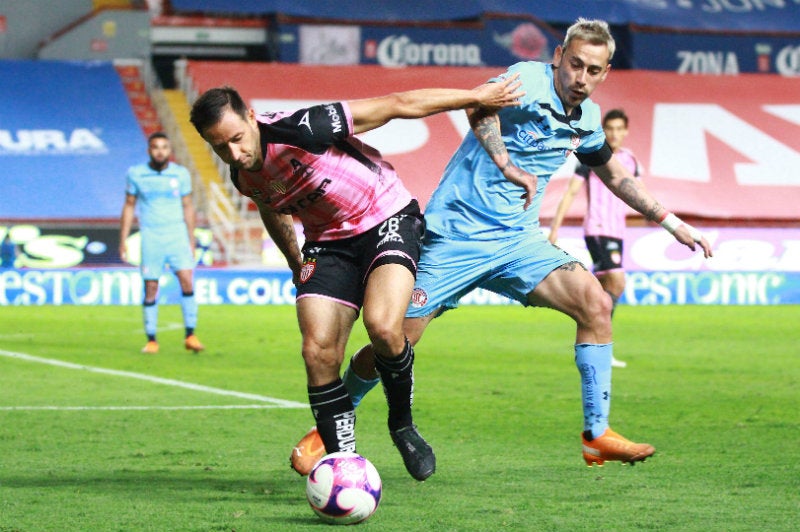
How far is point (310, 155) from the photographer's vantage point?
18.7ft

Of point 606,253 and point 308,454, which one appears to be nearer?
point 308,454

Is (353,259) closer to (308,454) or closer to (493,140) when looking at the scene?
(493,140)

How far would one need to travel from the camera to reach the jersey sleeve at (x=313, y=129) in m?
5.61

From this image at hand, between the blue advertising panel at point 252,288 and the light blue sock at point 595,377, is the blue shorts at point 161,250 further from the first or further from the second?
the light blue sock at point 595,377

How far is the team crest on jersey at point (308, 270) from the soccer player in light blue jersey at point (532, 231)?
713mm

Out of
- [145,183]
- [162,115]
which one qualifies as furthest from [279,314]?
[162,115]

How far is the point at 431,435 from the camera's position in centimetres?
795

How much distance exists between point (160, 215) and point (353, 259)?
25.1 feet

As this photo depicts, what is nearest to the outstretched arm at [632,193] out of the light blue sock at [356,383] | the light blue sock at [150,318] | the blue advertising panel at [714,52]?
the light blue sock at [356,383]

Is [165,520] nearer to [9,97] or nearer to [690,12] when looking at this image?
[9,97]

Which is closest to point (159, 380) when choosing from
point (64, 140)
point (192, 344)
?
point (192, 344)

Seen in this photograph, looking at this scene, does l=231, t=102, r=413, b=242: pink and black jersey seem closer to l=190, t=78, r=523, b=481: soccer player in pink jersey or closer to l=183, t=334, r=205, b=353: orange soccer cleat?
l=190, t=78, r=523, b=481: soccer player in pink jersey

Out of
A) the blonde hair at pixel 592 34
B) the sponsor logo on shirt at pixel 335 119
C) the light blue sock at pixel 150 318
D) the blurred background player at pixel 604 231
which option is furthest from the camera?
the light blue sock at pixel 150 318

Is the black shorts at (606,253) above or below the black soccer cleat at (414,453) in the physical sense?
below
